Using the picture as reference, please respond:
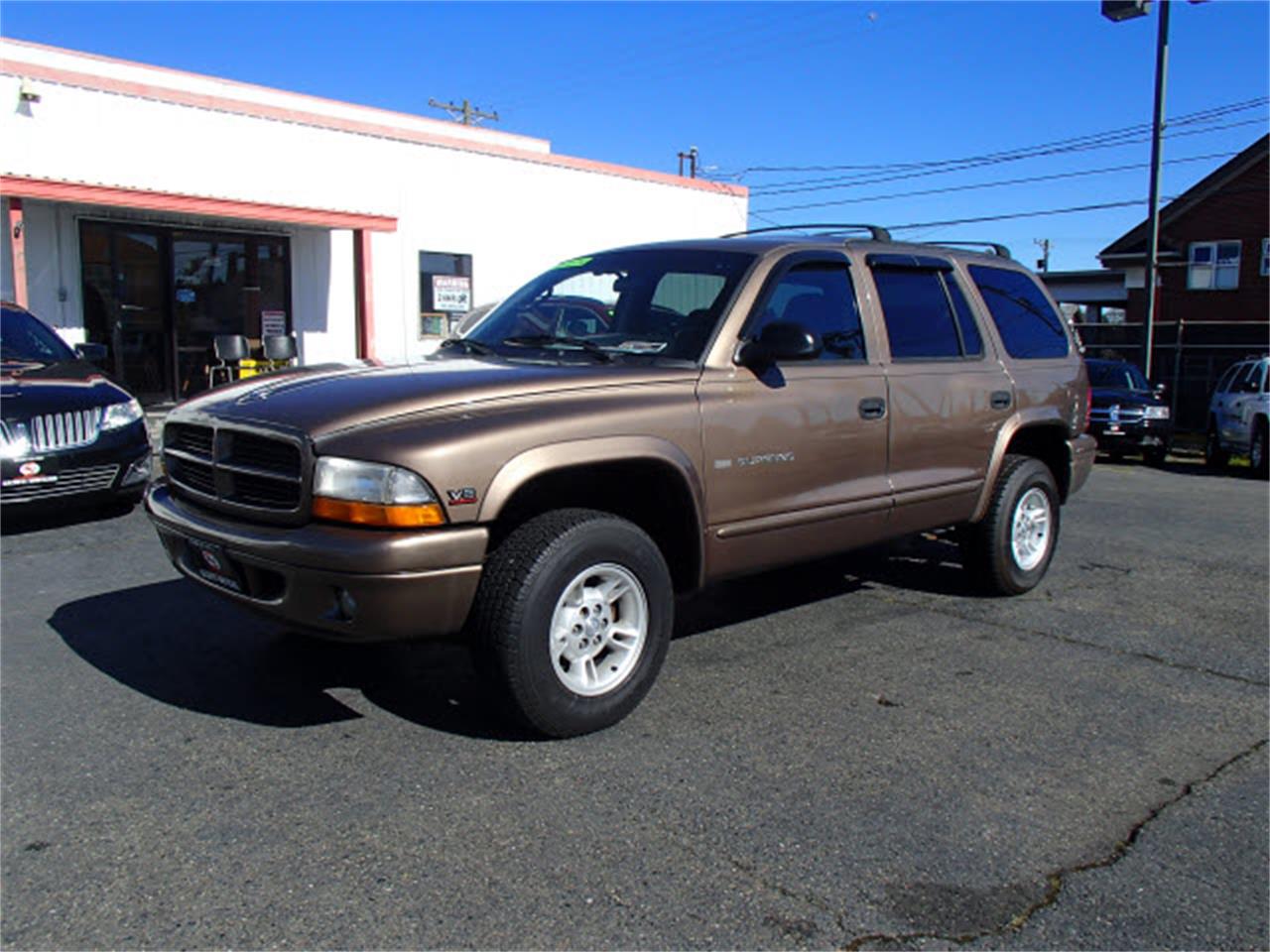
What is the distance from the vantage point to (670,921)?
8.59 feet

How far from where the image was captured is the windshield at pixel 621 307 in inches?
174

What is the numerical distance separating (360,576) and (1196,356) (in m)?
21.6

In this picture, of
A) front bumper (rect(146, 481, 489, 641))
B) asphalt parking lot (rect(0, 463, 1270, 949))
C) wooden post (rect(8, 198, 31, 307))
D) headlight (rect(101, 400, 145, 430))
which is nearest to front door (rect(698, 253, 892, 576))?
asphalt parking lot (rect(0, 463, 1270, 949))

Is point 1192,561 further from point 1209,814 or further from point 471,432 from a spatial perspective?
point 471,432

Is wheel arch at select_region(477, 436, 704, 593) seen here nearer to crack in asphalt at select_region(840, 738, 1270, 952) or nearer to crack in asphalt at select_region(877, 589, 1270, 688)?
crack in asphalt at select_region(840, 738, 1270, 952)

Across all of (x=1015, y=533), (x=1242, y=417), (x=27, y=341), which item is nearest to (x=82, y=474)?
(x=27, y=341)

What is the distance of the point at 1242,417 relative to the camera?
1466 cm

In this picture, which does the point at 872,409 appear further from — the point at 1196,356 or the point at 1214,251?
the point at 1214,251

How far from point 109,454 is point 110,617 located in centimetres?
281

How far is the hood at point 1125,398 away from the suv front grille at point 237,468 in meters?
14.8

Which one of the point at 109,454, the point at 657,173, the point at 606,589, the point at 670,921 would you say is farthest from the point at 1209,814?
the point at 657,173

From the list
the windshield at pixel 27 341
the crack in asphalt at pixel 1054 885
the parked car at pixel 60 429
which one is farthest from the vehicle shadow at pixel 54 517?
the crack in asphalt at pixel 1054 885

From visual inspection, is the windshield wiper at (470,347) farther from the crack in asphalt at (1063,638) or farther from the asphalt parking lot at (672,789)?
the crack in asphalt at (1063,638)

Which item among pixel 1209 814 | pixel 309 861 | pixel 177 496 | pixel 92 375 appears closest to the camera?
pixel 309 861
